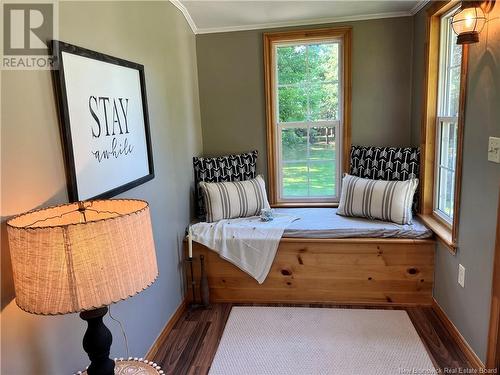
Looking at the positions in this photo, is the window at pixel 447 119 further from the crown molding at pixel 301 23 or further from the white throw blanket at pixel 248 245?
the white throw blanket at pixel 248 245

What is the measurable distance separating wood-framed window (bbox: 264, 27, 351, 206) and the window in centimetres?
75

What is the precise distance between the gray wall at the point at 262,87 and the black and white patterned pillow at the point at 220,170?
0.16m

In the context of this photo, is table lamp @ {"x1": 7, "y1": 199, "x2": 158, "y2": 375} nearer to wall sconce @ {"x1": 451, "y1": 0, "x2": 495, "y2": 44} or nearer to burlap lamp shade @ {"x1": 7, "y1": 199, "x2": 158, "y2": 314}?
burlap lamp shade @ {"x1": 7, "y1": 199, "x2": 158, "y2": 314}

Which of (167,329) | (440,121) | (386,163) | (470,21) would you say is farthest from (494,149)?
(167,329)

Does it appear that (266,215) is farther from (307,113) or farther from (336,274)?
(307,113)

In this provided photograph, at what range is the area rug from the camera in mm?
2027

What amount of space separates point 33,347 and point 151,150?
122 cm

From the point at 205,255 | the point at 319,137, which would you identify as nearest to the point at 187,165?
the point at 205,255

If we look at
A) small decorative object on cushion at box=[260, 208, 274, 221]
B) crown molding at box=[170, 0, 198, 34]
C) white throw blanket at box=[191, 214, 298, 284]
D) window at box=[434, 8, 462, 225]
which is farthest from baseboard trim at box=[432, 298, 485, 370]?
crown molding at box=[170, 0, 198, 34]

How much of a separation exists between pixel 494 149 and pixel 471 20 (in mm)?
655

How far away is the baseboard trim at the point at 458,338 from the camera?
1945 millimetres

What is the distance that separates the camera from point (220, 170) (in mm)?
3131

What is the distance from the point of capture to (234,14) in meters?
2.90

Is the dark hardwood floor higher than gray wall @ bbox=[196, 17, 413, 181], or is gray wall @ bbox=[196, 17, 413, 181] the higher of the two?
gray wall @ bbox=[196, 17, 413, 181]
